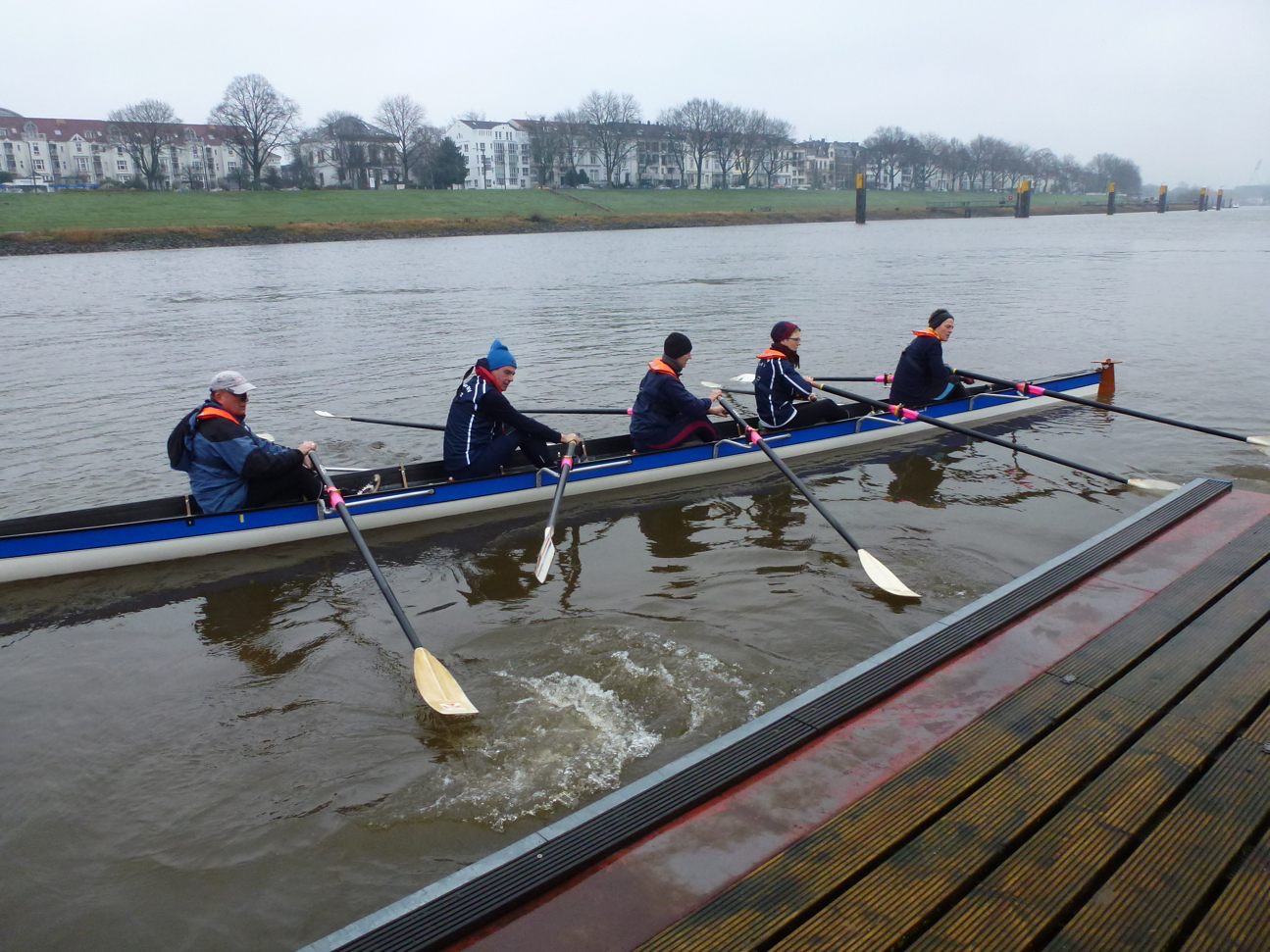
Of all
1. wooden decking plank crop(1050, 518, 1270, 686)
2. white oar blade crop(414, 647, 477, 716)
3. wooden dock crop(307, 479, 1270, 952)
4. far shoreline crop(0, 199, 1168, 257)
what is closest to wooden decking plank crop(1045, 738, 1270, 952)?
wooden dock crop(307, 479, 1270, 952)

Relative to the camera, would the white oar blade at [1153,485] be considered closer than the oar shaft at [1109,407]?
Yes

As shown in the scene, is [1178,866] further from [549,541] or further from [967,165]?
[967,165]

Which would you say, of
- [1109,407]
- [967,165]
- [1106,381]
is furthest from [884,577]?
[967,165]

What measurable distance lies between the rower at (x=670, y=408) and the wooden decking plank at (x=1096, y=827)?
5610 mm

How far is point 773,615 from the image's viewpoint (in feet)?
21.6

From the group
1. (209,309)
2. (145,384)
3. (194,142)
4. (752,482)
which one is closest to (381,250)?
(209,309)

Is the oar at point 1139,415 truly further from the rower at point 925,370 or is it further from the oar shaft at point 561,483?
the oar shaft at point 561,483

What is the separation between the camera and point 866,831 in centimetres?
331

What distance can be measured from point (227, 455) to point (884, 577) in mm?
5566

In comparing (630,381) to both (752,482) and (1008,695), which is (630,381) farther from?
(1008,695)

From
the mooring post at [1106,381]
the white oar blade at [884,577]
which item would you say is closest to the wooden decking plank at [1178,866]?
the white oar blade at [884,577]

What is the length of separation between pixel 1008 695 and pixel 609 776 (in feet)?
6.99

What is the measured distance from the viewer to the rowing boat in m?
7.14

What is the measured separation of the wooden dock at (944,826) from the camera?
2893 mm
